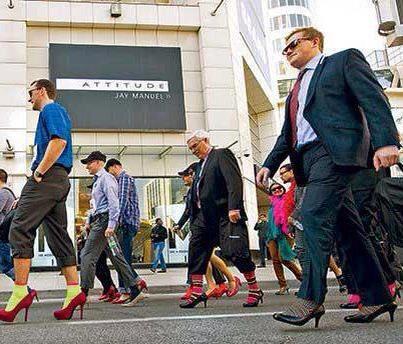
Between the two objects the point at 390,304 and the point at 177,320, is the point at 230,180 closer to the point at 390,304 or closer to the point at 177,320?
the point at 177,320

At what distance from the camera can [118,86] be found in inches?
739

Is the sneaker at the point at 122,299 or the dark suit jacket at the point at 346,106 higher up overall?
the dark suit jacket at the point at 346,106

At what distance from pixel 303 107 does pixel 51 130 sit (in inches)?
79.9

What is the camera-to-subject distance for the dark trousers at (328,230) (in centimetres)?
327

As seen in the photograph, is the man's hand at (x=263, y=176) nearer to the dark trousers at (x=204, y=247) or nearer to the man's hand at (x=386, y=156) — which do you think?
the man's hand at (x=386, y=156)

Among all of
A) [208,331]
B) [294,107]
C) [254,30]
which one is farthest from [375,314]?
[254,30]

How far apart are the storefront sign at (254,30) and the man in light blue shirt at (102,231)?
17.1 meters

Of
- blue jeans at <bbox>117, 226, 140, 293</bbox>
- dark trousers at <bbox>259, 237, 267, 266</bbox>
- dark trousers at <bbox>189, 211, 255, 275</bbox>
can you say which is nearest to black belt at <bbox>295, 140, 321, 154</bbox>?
dark trousers at <bbox>189, 211, 255, 275</bbox>

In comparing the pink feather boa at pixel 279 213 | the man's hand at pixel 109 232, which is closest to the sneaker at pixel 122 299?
the man's hand at pixel 109 232

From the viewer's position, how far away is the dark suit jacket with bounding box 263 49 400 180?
3.30 meters

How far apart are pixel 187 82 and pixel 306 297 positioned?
16.8m

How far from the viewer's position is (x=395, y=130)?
3156 millimetres

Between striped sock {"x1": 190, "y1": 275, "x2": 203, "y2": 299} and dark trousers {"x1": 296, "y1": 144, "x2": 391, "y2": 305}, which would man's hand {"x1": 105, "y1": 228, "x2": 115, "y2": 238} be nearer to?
striped sock {"x1": 190, "y1": 275, "x2": 203, "y2": 299}

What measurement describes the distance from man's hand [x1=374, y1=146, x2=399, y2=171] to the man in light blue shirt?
377 centimetres
